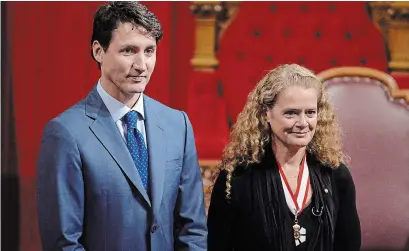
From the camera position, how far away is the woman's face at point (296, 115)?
6.06 feet

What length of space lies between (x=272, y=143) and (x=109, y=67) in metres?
0.53

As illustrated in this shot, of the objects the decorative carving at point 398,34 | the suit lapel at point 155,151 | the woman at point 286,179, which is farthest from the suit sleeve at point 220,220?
the decorative carving at point 398,34

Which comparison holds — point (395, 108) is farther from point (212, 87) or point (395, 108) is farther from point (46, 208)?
point (46, 208)

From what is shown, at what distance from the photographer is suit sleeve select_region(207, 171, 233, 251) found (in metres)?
1.94

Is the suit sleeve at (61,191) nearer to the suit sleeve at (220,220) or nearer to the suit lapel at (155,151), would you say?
the suit lapel at (155,151)

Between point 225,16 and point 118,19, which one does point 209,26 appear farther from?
point 118,19

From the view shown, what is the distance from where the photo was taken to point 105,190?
1.71 meters

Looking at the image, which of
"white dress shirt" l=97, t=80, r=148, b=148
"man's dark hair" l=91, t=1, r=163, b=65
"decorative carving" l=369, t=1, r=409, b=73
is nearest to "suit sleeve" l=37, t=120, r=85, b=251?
"white dress shirt" l=97, t=80, r=148, b=148

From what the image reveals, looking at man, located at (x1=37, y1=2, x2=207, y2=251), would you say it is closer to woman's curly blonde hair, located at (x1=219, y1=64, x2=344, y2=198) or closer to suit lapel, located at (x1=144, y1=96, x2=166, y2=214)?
suit lapel, located at (x1=144, y1=96, x2=166, y2=214)

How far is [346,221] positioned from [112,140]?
0.71 metres

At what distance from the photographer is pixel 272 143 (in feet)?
6.44

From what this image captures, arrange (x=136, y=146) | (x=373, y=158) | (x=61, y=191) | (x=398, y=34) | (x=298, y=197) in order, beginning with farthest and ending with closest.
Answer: (x=398, y=34)
(x=373, y=158)
(x=298, y=197)
(x=136, y=146)
(x=61, y=191)

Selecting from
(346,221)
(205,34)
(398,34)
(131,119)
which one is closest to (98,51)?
(131,119)

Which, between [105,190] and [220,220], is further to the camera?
[220,220]
